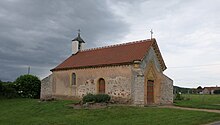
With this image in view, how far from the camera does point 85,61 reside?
102 ft

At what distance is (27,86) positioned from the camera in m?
38.4

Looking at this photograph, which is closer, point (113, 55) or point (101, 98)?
point (101, 98)

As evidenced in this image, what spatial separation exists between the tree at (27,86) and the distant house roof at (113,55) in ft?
21.5

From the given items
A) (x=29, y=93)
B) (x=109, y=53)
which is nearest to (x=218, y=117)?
(x=109, y=53)

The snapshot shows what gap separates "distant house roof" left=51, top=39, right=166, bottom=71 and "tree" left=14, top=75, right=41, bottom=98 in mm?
6561

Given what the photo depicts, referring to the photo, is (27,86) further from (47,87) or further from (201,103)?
(201,103)

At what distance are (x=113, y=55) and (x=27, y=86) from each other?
1607cm

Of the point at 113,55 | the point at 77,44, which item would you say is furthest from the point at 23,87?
the point at 113,55

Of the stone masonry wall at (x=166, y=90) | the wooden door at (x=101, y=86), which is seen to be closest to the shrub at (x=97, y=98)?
the wooden door at (x=101, y=86)

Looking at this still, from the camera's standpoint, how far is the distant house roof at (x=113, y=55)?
85.9ft

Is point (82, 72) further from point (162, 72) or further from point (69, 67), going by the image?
point (162, 72)

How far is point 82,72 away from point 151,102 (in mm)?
8436

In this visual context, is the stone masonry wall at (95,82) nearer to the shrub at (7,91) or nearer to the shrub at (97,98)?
the shrub at (97,98)

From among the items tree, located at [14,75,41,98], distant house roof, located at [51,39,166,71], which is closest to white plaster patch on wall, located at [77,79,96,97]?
distant house roof, located at [51,39,166,71]
